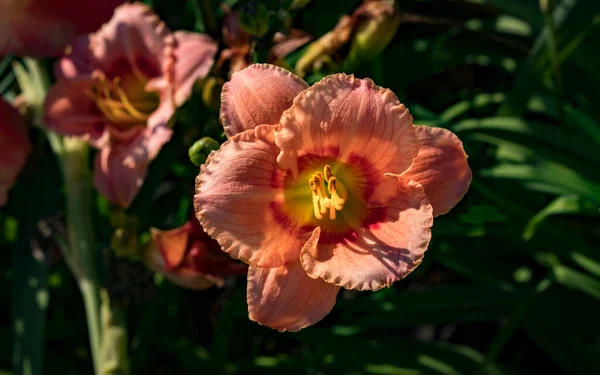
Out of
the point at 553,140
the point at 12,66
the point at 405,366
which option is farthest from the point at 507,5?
the point at 12,66

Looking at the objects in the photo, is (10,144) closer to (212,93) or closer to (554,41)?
(212,93)

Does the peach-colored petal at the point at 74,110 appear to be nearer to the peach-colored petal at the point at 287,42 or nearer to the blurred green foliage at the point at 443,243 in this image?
the blurred green foliage at the point at 443,243

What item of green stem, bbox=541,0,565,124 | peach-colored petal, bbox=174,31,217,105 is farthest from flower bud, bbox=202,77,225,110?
green stem, bbox=541,0,565,124

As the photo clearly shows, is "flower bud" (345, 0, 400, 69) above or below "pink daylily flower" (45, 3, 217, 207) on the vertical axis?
above

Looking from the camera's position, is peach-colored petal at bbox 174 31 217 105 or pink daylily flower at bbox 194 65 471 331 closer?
pink daylily flower at bbox 194 65 471 331

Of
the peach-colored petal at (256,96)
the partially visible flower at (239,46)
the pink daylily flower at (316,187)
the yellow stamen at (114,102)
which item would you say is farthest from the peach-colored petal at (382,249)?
the yellow stamen at (114,102)

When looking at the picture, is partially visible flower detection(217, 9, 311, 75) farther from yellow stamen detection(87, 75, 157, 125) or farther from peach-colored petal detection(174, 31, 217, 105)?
yellow stamen detection(87, 75, 157, 125)

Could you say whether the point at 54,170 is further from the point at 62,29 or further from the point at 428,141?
the point at 428,141
